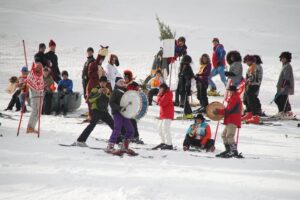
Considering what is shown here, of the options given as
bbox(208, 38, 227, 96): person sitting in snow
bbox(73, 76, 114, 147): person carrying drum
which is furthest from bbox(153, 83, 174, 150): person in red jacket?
bbox(208, 38, 227, 96): person sitting in snow

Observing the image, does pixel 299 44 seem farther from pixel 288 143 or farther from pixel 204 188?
pixel 204 188

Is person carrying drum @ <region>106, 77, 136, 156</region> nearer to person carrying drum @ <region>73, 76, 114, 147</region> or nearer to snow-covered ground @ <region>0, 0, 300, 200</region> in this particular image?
snow-covered ground @ <region>0, 0, 300, 200</region>

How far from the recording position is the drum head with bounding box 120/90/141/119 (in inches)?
334

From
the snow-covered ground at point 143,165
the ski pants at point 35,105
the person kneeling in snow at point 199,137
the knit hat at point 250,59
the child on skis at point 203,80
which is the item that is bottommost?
the snow-covered ground at point 143,165

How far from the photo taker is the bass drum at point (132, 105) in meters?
8.49

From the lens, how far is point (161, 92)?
9.47 meters

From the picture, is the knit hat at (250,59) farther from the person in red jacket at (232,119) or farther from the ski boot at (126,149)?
the ski boot at (126,149)

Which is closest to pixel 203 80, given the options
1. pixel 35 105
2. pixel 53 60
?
pixel 53 60

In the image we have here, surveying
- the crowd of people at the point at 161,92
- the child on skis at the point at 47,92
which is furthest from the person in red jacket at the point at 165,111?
the child on skis at the point at 47,92

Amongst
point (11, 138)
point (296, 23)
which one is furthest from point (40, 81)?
point (296, 23)

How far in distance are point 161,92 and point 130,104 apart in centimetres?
118

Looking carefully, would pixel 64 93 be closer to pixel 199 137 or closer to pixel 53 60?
pixel 53 60

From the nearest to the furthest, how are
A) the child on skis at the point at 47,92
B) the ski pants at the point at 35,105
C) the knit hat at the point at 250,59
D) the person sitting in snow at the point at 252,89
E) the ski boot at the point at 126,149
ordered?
1. the ski boot at the point at 126,149
2. the ski pants at the point at 35,105
3. the knit hat at the point at 250,59
4. the person sitting in snow at the point at 252,89
5. the child on skis at the point at 47,92

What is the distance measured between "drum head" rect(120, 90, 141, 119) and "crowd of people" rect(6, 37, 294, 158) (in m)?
0.10
